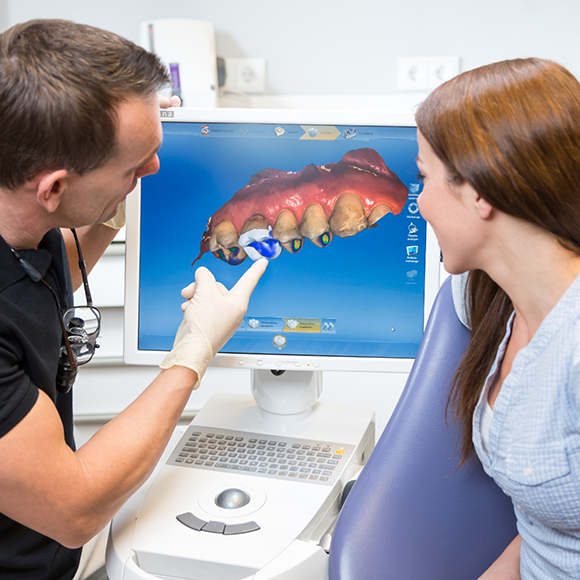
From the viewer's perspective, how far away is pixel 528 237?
0.71 m

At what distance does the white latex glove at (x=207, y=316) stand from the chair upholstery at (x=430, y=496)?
0.99 feet

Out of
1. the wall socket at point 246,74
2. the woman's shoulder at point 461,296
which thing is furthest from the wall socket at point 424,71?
the woman's shoulder at point 461,296

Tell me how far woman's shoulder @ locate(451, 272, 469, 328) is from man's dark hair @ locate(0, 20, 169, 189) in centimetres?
56

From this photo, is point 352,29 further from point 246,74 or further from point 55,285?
point 55,285

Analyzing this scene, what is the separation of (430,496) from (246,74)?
4.76 ft

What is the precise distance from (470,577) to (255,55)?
62.7 inches

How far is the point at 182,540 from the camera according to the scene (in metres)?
0.84

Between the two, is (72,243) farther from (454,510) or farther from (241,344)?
(454,510)

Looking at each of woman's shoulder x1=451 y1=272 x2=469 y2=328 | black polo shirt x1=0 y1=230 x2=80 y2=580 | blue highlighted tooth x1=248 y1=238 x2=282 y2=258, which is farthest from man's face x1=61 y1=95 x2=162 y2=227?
woman's shoulder x1=451 y1=272 x2=469 y2=328

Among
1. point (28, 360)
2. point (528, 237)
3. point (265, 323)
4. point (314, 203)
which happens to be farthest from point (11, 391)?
point (528, 237)

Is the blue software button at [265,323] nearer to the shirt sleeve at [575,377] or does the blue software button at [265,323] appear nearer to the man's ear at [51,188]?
the man's ear at [51,188]

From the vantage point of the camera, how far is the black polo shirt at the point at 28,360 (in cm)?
72

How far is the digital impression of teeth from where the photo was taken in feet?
3.19

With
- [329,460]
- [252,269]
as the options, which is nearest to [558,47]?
[252,269]
